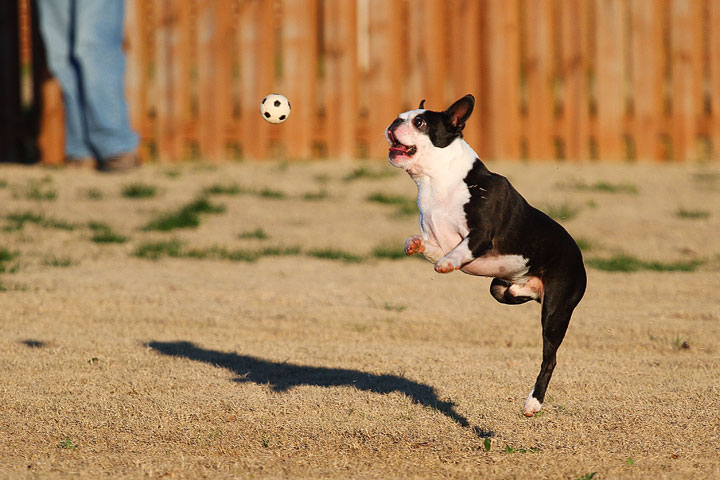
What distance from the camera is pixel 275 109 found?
5.13 m

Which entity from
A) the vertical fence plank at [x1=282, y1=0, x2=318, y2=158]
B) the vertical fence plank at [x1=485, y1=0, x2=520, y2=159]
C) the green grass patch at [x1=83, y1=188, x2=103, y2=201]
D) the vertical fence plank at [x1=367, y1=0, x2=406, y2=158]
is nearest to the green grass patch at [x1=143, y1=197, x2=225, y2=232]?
the green grass patch at [x1=83, y1=188, x2=103, y2=201]

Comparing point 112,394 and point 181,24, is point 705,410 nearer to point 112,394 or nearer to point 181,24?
point 112,394

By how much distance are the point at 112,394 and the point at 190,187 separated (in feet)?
20.4

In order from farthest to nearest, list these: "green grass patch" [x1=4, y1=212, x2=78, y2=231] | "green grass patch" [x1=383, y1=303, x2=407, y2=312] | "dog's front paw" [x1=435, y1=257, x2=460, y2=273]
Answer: "green grass patch" [x1=4, y1=212, x2=78, y2=231] → "green grass patch" [x1=383, y1=303, x2=407, y2=312] → "dog's front paw" [x1=435, y1=257, x2=460, y2=273]

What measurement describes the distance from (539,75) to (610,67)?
90 cm

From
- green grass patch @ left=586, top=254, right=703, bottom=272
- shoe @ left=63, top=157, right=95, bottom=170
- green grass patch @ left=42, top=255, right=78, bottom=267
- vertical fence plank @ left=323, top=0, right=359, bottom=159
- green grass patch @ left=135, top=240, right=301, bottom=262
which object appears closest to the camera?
green grass patch @ left=42, top=255, right=78, bottom=267

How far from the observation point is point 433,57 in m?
11.7

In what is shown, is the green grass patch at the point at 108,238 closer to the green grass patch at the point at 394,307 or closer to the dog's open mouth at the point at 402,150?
the green grass patch at the point at 394,307

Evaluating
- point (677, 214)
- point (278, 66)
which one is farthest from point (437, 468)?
point (278, 66)

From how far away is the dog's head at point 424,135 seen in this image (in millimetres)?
3963

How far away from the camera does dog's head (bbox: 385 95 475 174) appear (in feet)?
13.0

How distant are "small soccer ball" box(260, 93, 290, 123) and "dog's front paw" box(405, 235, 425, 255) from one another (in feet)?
4.59

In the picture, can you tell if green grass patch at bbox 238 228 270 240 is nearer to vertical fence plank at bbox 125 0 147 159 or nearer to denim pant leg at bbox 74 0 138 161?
denim pant leg at bbox 74 0 138 161

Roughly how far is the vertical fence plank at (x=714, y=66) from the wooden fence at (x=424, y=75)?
0.01m
